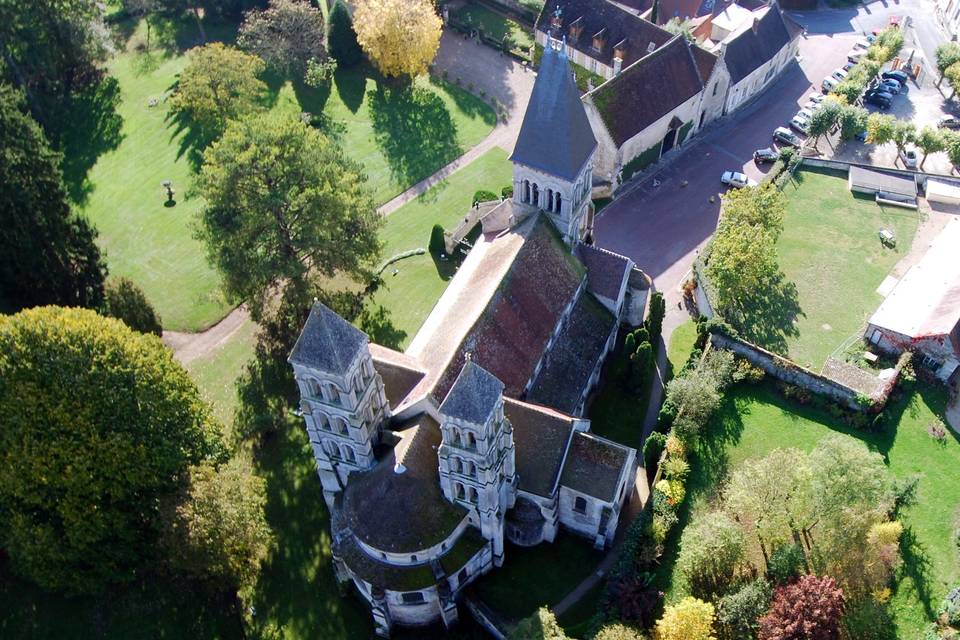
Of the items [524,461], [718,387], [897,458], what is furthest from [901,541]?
[524,461]

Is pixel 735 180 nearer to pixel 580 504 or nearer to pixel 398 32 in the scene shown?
pixel 398 32

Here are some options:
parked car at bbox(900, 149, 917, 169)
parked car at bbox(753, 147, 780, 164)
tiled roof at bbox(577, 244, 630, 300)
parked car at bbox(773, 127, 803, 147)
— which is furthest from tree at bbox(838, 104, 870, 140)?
tiled roof at bbox(577, 244, 630, 300)

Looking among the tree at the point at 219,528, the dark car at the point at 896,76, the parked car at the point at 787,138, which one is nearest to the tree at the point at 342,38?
the parked car at the point at 787,138

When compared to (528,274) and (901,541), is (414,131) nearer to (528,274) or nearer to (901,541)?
(528,274)

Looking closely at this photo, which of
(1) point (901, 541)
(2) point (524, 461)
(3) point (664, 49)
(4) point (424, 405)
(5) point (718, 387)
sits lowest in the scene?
(1) point (901, 541)

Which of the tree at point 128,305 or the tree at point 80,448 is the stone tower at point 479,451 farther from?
the tree at point 128,305

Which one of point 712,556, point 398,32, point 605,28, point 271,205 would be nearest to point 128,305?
point 271,205
